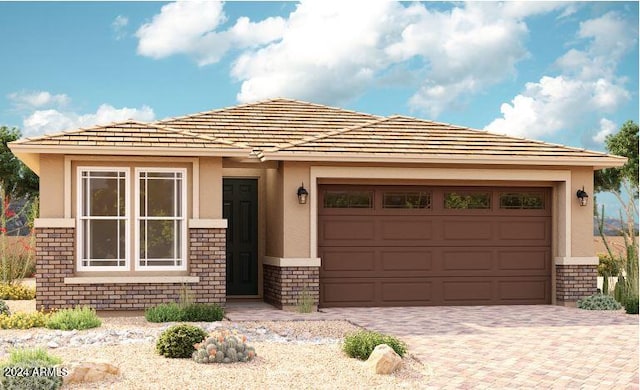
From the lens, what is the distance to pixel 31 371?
8.75 metres

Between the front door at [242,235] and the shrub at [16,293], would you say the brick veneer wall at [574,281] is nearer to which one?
the front door at [242,235]

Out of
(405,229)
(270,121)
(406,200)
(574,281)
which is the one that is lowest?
(574,281)

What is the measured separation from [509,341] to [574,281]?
5.47m

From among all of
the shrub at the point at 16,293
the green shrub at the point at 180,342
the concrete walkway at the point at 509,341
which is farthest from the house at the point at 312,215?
the green shrub at the point at 180,342

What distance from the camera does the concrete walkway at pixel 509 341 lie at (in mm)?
9773

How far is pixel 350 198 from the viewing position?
1658 cm

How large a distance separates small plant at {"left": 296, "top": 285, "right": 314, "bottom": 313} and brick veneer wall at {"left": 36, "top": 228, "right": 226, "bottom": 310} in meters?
1.43

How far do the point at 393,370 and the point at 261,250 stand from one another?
8198mm

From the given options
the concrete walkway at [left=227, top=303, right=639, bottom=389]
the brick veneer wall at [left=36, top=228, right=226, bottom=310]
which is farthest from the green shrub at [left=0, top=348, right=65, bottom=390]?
the brick veneer wall at [left=36, top=228, right=226, bottom=310]

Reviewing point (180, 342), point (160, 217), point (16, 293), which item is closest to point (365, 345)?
point (180, 342)

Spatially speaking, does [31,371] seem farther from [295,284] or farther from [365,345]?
[295,284]

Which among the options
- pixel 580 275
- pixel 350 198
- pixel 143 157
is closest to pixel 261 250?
pixel 350 198

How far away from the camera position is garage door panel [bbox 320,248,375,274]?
54.0 feet

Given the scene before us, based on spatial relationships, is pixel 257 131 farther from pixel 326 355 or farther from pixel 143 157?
pixel 326 355
